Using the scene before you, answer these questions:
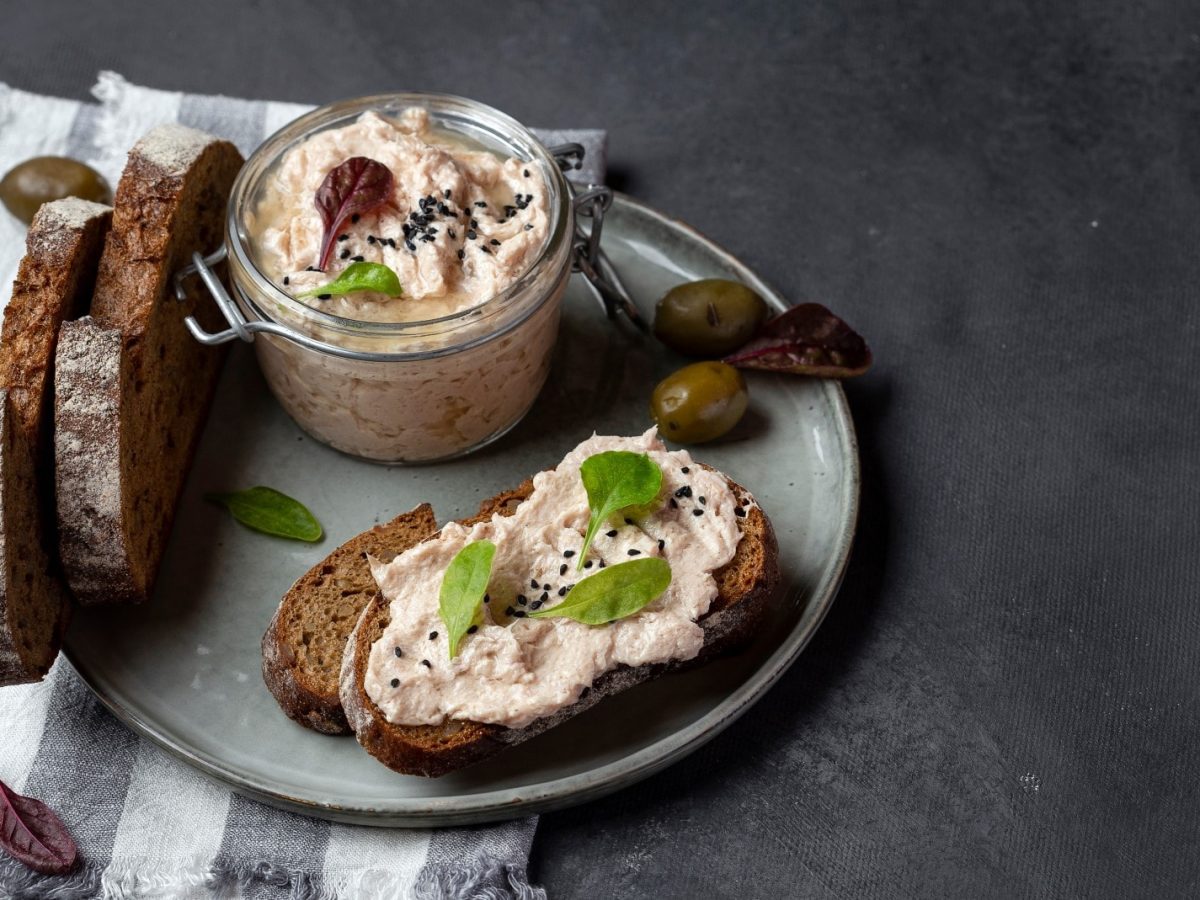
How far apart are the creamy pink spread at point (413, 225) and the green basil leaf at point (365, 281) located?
0.19 feet

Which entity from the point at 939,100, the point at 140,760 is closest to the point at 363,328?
the point at 140,760

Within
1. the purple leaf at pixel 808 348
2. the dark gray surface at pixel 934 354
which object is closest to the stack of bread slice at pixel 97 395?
the dark gray surface at pixel 934 354

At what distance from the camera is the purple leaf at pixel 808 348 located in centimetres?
377

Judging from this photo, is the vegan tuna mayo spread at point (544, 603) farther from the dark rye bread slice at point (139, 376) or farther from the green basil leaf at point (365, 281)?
the dark rye bread slice at point (139, 376)

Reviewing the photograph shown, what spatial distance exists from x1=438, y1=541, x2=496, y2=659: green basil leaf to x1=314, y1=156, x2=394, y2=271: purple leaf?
855mm

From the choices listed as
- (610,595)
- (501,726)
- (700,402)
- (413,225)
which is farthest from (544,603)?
(413,225)

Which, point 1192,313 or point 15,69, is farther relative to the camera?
point 15,69

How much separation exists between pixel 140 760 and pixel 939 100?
11.5ft

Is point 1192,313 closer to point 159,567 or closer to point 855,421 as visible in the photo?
point 855,421

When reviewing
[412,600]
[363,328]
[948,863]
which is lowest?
[948,863]

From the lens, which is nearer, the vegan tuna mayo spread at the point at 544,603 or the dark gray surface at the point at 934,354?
the vegan tuna mayo spread at the point at 544,603

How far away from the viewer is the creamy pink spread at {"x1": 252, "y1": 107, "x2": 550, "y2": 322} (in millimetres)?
3223

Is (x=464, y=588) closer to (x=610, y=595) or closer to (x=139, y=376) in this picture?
(x=610, y=595)

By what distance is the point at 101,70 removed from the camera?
4.76 meters
